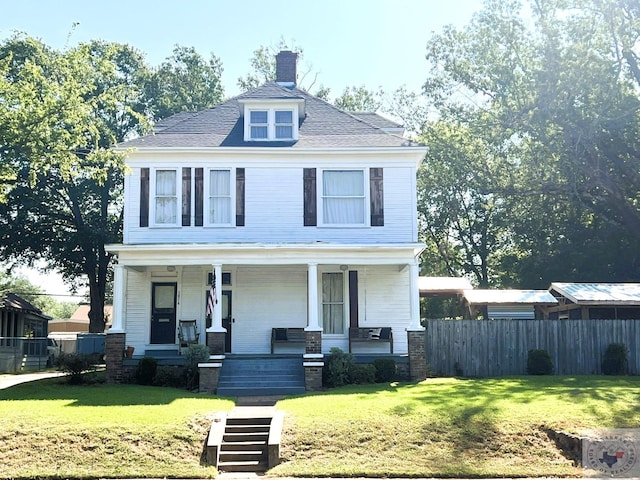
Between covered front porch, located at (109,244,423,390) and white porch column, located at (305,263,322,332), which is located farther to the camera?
covered front porch, located at (109,244,423,390)

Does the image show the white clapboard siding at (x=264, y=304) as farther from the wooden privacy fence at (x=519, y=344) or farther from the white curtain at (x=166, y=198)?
the wooden privacy fence at (x=519, y=344)

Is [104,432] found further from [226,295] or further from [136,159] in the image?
[136,159]

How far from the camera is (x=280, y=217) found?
72.0 feet

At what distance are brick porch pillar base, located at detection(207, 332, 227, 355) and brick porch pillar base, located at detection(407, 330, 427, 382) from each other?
5.34 meters

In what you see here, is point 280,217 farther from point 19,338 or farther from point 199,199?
point 19,338

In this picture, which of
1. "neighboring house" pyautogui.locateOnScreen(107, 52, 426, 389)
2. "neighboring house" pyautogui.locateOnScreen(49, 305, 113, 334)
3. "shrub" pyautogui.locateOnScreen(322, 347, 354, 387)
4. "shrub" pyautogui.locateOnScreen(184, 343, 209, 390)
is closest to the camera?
"shrub" pyautogui.locateOnScreen(184, 343, 209, 390)

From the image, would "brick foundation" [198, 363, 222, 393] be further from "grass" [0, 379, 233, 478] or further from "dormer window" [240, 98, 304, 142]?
"dormer window" [240, 98, 304, 142]

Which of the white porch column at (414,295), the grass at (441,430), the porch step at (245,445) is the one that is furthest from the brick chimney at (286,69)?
the porch step at (245,445)

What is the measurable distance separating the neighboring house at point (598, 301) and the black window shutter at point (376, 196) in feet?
25.1

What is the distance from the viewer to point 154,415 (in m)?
13.8

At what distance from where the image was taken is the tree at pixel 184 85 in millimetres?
39031

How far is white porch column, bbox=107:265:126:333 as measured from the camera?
20047mm

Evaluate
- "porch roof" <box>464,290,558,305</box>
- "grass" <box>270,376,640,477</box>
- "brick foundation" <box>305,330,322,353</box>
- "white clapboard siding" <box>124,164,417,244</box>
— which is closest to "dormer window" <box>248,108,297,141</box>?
"white clapboard siding" <box>124,164,417,244</box>

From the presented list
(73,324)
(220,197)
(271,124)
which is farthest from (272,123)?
(73,324)
